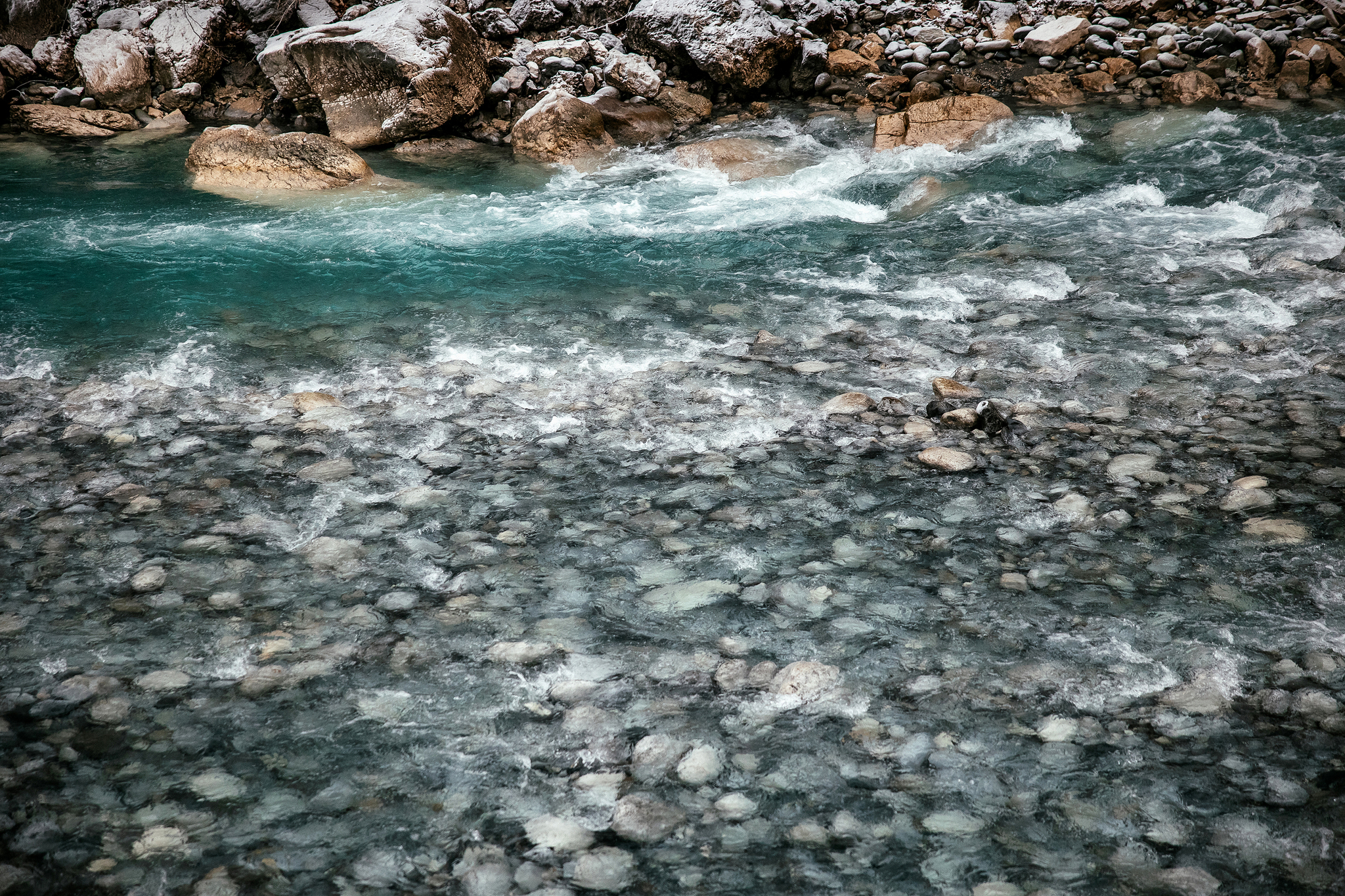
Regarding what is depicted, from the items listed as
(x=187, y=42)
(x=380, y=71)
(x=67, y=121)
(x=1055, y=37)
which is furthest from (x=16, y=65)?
(x=1055, y=37)

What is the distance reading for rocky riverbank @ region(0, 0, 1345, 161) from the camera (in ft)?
37.2

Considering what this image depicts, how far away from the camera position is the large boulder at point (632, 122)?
11633mm

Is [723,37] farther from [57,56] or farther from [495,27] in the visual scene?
[57,56]

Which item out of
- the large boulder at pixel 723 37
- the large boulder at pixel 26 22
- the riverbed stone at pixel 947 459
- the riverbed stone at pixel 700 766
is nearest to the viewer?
the riverbed stone at pixel 700 766

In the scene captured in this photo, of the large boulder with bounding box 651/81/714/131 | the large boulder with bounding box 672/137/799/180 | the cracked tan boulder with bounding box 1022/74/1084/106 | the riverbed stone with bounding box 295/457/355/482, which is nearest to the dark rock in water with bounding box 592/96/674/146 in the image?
the large boulder with bounding box 651/81/714/131

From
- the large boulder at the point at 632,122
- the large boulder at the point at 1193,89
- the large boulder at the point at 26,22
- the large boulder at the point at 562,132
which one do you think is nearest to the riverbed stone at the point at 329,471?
the large boulder at the point at 562,132

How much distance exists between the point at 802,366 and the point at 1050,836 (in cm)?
356

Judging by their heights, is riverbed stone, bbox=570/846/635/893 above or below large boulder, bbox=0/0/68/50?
below

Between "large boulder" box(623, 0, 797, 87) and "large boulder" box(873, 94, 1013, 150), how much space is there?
2411 millimetres

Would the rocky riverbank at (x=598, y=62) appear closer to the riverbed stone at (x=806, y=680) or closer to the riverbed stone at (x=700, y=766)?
the riverbed stone at (x=806, y=680)

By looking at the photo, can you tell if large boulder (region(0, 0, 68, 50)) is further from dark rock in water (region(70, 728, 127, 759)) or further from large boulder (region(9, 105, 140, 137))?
dark rock in water (region(70, 728, 127, 759))

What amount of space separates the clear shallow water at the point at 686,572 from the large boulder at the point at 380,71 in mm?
4565

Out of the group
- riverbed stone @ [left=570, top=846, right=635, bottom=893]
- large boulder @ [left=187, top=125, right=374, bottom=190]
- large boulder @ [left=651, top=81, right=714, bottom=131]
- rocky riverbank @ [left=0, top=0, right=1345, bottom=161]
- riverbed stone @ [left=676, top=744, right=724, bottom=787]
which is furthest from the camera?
large boulder @ [left=651, top=81, right=714, bottom=131]

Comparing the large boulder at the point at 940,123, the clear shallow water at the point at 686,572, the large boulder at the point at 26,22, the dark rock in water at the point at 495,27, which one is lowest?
the clear shallow water at the point at 686,572
